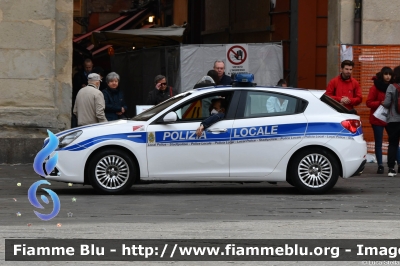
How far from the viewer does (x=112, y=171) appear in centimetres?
1253

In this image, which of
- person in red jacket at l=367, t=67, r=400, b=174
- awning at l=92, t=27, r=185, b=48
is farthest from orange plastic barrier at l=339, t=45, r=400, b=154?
awning at l=92, t=27, r=185, b=48

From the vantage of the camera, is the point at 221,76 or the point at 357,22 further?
the point at 357,22

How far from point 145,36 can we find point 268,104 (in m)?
9.76

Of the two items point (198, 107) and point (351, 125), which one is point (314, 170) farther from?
point (198, 107)

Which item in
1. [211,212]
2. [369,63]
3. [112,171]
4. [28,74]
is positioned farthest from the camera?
[369,63]

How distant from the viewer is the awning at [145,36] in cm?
2169

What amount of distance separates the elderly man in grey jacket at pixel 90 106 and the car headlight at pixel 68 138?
2153mm

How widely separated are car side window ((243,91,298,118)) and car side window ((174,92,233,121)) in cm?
29

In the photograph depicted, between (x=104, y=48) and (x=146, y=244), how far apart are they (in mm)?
23439

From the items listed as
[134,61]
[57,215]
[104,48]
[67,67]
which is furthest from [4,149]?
[104,48]

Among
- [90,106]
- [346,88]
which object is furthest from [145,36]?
[346,88]

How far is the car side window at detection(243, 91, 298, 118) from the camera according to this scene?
12.6 metres

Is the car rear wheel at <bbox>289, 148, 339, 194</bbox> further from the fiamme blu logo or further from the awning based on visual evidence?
the awning

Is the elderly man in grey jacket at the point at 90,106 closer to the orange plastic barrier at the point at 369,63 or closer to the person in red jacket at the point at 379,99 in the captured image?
the person in red jacket at the point at 379,99
